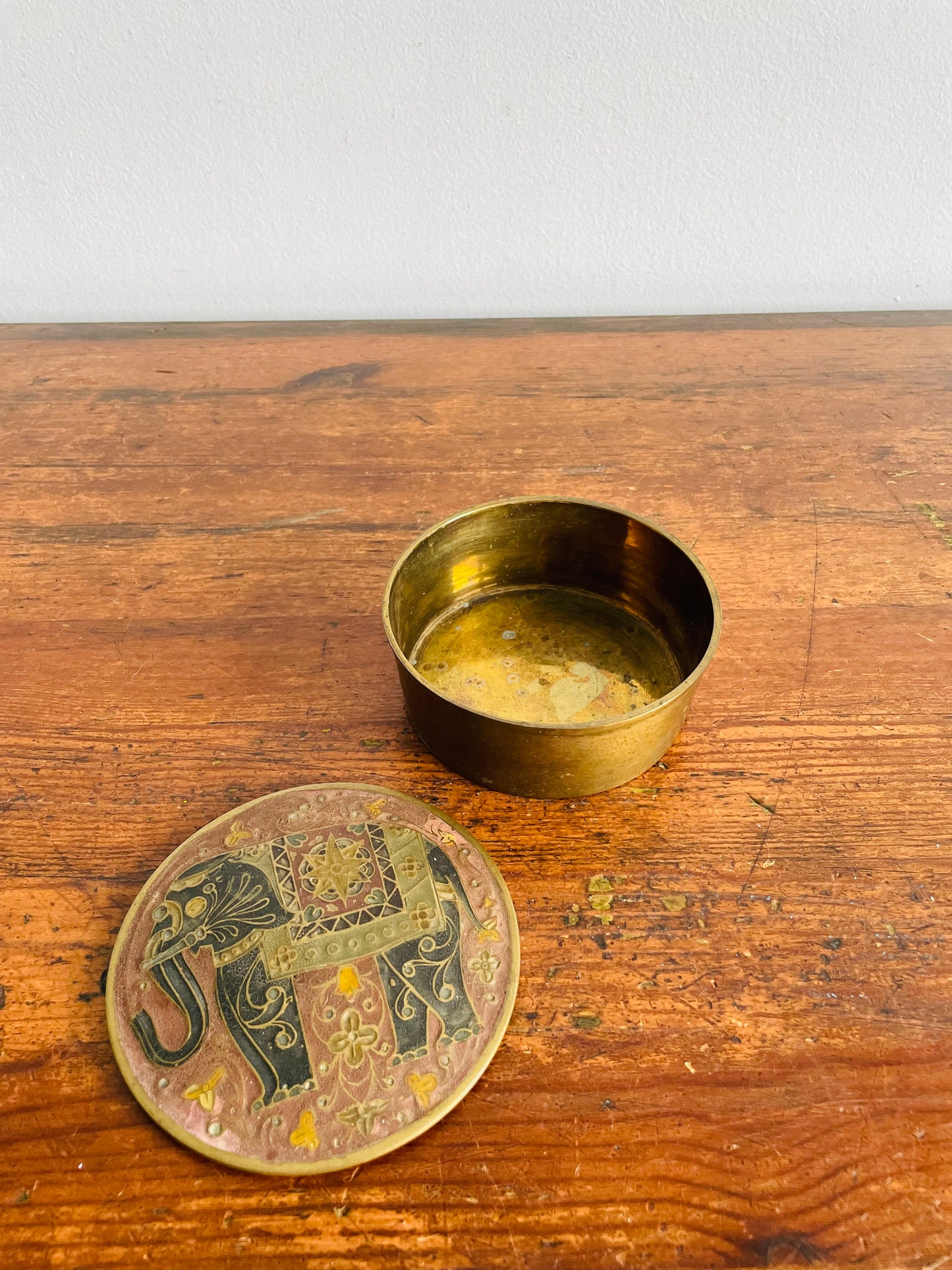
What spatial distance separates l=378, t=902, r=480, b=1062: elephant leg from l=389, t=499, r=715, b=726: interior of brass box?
0.67 ft

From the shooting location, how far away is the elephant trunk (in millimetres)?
522

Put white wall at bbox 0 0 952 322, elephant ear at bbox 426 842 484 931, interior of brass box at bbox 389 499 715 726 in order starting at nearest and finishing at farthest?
elephant ear at bbox 426 842 484 931 → interior of brass box at bbox 389 499 715 726 → white wall at bbox 0 0 952 322

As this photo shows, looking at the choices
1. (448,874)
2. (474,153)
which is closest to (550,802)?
(448,874)

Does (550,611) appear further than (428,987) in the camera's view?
Yes

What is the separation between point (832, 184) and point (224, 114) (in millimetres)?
920

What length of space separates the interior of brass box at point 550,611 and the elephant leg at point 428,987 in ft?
0.67

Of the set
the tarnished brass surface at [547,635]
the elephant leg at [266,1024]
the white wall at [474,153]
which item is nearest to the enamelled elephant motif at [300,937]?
the elephant leg at [266,1024]

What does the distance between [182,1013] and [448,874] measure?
0.20m

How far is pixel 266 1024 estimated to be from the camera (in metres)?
0.53

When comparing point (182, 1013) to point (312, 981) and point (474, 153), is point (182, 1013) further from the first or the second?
point (474, 153)

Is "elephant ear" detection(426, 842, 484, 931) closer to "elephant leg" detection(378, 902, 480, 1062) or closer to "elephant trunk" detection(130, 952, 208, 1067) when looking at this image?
"elephant leg" detection(378, 902, 480, 1062)

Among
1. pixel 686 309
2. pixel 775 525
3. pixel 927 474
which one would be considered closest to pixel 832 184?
pixel 686 309

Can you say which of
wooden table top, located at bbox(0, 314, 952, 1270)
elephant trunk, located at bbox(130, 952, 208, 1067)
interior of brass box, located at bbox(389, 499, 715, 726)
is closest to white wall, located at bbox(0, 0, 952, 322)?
wooden table top, located at bbox(0, 314, 952, 1270)

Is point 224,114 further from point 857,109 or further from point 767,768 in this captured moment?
point 767,768
